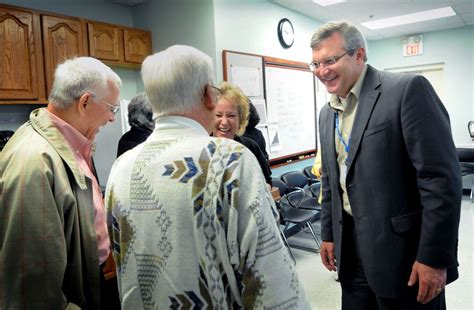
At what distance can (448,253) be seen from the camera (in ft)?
4.21

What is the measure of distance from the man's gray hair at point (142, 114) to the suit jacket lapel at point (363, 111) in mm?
1241

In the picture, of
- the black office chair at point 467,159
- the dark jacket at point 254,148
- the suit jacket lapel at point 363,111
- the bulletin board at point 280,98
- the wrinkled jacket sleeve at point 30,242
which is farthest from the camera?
the black office chair at point 467,159

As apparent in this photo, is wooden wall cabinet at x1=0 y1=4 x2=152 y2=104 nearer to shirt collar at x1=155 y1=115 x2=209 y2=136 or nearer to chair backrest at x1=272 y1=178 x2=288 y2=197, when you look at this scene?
chair backrest at x1=272 y1=178 x2=288 y2=197

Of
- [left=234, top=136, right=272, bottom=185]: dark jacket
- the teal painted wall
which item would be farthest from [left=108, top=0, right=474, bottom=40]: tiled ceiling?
[left=234, top=136, right=272, bottom=185]: dark jacket

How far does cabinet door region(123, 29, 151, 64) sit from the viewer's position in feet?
12.1

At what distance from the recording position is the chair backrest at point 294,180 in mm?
4180

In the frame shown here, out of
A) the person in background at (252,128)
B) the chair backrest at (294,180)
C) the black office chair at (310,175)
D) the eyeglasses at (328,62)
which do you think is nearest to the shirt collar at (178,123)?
Result: the eyeglasses at (328,62)

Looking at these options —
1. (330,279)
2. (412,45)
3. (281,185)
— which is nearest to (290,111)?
(281,185)

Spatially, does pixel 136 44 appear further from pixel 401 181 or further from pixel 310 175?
pixel 401 181

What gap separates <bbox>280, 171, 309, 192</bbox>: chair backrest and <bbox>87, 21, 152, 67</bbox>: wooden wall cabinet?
2089 mm

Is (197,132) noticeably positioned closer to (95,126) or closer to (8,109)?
(95,126)

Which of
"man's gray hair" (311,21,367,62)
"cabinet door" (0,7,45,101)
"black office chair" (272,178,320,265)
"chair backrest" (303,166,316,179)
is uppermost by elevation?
"cabinet door" (0,7,45,101)

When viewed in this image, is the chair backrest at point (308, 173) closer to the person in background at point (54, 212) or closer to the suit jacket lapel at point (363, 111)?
the suit jacket lapel at point (363, 111)

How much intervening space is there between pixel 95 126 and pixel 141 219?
2.20 ft
